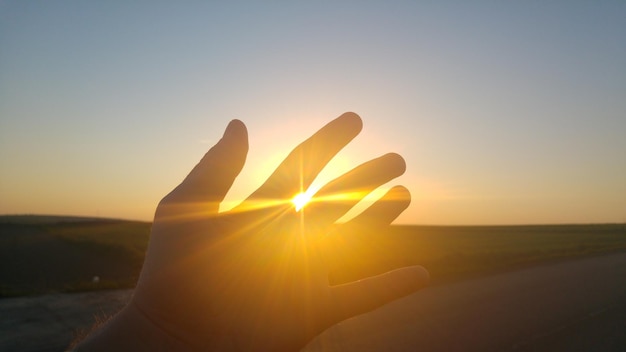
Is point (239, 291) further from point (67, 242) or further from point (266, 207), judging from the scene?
point (67, 242)

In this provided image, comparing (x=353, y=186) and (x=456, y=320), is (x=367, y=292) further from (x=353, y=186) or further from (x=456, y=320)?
(x=456, y=320)

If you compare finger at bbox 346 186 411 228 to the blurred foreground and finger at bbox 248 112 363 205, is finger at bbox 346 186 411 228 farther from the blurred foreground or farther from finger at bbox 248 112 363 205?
the blurred foreground

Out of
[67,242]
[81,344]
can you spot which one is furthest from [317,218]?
[67,242]

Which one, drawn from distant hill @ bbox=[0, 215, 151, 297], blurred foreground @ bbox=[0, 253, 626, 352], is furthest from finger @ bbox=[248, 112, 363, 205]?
distant hill @ bbox=[0, 215, 151, 297]

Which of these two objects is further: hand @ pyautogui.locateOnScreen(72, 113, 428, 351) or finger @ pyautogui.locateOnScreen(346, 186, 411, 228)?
finger @ pyautogui.locateOnScreen(346, 186, 411, 228)

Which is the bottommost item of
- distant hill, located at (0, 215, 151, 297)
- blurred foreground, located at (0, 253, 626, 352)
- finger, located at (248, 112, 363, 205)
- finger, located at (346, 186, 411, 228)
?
blurred foreground, located at (0, 253, 626, 352)
